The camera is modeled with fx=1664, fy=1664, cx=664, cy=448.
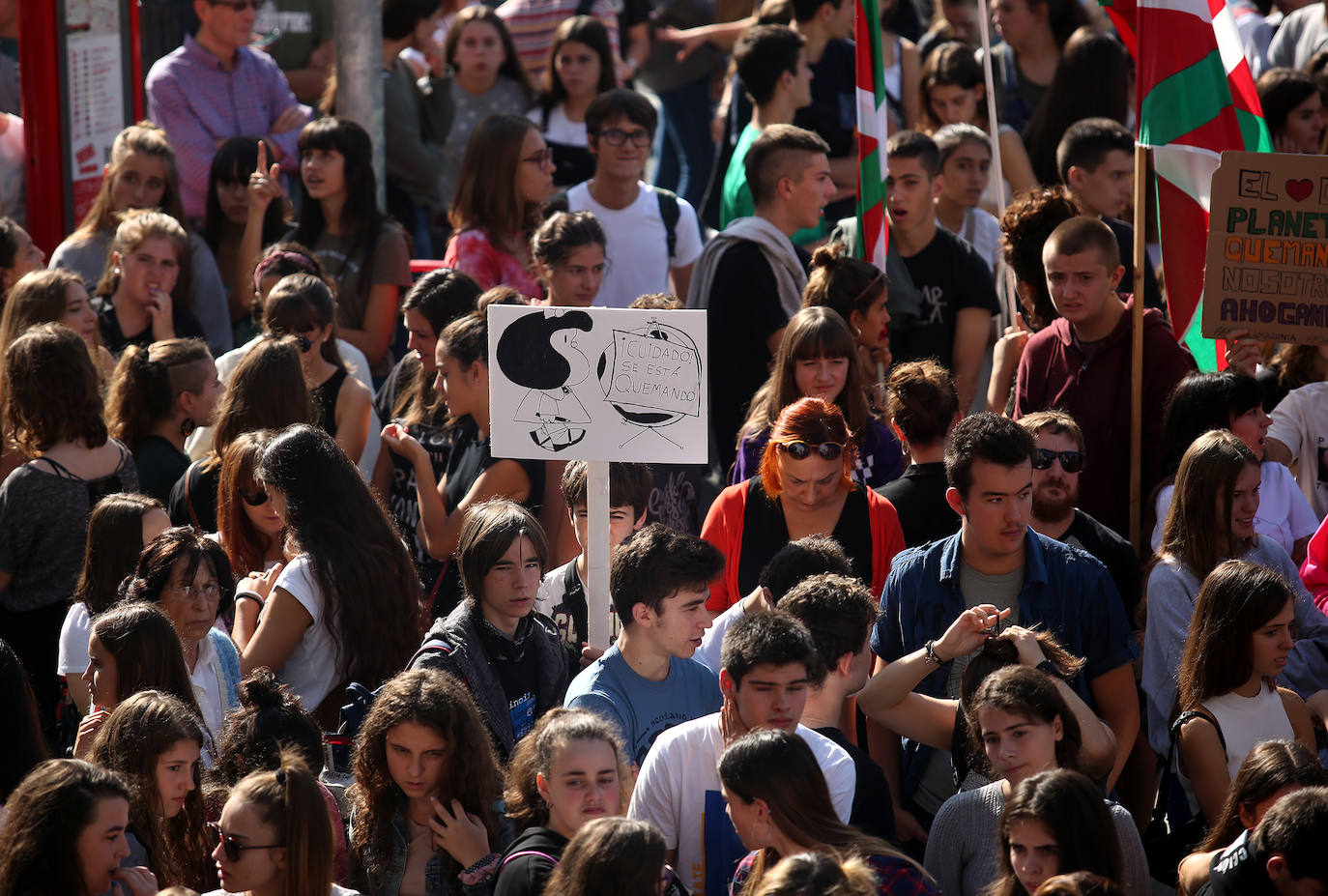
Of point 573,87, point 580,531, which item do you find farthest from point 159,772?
point 573,87

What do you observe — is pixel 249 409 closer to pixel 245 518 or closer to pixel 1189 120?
pixel 245 518

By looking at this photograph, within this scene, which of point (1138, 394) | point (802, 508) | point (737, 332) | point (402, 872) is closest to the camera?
point (402, 872)

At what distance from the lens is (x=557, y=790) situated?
13.4 feet

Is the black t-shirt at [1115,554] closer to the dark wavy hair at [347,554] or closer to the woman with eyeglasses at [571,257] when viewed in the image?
the dark wavy hair at [347,554]

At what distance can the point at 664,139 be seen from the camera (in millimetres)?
11672

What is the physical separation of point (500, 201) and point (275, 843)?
464 centimetres

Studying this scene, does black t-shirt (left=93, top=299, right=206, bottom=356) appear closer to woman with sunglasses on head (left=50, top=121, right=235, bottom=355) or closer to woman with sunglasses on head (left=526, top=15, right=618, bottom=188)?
woman with sunglasses on head (left=50, top=121, right=235, bottom=355)

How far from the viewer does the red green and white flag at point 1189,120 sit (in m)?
6.68

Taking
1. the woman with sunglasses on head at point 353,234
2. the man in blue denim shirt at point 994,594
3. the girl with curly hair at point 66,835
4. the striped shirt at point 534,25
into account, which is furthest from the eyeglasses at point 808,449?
the striped shirt at point 534,25

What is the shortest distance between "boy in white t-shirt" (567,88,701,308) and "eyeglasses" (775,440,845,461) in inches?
110

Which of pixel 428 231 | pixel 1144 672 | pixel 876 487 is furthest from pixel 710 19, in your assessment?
pixel 1144 672

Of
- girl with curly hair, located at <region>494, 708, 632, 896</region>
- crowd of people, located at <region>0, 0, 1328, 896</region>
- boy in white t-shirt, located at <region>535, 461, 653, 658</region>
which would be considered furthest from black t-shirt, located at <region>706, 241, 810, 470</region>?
girl with curly hair, located at <region>494, 708, 632, 896</region>

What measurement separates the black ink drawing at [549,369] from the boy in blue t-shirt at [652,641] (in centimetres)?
58

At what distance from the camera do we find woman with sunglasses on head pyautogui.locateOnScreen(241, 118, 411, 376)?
26.5 ft
